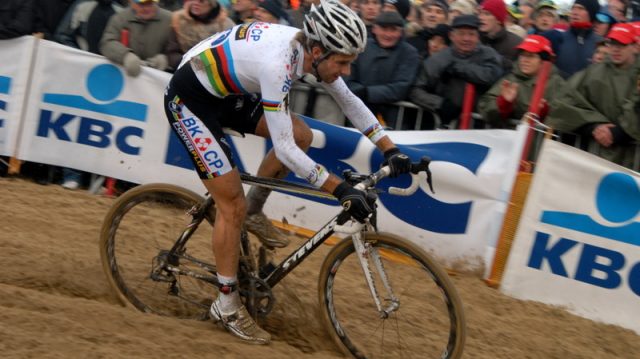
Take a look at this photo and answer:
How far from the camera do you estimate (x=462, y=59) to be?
26.2 feet

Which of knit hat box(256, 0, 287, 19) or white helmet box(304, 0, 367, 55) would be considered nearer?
white helmet box(304, 0, 367, 55)

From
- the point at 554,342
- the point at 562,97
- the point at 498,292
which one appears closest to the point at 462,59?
the point at 562,97

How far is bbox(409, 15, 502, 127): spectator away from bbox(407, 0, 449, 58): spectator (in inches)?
36.4

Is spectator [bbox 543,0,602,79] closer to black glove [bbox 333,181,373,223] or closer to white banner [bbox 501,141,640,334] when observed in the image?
white banner [bbox 501,141,640,334]

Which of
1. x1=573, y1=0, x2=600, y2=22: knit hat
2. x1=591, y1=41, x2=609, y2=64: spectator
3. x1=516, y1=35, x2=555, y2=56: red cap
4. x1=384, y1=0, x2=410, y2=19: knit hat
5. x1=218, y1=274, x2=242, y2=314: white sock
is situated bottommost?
x1=218, y1=274, x2=242, y2=314: white sock

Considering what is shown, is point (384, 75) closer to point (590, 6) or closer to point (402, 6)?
Answer: point (590, 6)

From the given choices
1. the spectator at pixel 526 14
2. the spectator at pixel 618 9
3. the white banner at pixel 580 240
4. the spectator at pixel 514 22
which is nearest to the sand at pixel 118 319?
the white banner at pixel 580 240

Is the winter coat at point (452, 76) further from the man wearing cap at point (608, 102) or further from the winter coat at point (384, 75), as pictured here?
the man wearing cap at point (608, 102)

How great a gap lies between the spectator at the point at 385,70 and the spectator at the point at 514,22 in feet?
5.52

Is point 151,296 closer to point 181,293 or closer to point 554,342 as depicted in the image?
point 181,293

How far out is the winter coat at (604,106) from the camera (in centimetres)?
714

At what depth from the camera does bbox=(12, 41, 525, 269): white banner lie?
288 inches

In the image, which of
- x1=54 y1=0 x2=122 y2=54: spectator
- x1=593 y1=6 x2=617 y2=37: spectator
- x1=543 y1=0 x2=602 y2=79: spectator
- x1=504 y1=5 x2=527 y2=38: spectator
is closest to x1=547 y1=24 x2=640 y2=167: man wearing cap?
x1=543 y1=0 x2=602 y2=79: spectator

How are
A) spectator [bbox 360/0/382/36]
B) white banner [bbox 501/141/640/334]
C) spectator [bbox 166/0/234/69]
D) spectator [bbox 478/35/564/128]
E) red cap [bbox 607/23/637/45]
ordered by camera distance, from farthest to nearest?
spectator [bbox 360/0/382/36] < spectator [bbox 166/0/234/69] < spectator [bbox 478/35/564/128] < red cap [bbox 607/23/637/45] < white banner [bbox 501/141/640/334]
